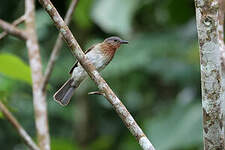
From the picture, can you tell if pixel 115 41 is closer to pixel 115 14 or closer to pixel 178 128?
pixel 115 14

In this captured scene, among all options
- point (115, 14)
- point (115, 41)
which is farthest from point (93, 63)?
point (115, 14)

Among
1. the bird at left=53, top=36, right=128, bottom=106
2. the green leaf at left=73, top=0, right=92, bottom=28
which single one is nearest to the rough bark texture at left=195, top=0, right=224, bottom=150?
the bird at left=53, top=36, right=128, bottom=106

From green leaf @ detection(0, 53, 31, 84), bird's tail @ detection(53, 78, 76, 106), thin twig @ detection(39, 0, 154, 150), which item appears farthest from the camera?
bird's tail @ detection(53, 78, 76, 106)

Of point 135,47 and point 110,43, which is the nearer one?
point 110,43

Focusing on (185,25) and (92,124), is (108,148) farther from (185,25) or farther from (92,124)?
(185,25)

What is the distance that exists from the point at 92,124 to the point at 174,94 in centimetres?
99

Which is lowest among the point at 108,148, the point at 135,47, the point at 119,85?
the point at 108,148

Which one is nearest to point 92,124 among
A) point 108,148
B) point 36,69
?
point 108,148

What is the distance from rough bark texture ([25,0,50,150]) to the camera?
11.5 feet

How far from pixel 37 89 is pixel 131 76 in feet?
8.10

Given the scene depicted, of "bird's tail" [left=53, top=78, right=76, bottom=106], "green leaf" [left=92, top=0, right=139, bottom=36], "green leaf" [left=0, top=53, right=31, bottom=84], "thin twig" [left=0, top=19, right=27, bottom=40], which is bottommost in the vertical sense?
"bird's tail" [left=53, top=78, right=76, bottom=106]

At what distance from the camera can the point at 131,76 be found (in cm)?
598

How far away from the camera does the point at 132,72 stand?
579 centimetres

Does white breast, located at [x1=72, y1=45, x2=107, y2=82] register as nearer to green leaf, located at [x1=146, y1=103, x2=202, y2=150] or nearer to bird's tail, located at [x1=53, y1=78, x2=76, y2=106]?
bird's tail, located at [x1=53, y1=78, x2=76, y2=106]
